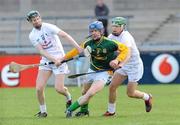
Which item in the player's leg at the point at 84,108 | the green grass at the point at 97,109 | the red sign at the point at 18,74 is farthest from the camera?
the red sign at the point at 18,74

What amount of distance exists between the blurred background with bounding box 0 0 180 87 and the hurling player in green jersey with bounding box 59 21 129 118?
11.0 m

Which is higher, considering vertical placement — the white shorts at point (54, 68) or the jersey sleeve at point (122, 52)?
the jersey sleeve at point (122, 52)

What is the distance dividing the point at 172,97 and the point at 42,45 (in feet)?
20.5

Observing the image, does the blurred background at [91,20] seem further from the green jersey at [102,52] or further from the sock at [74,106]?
the sock at [74,106]

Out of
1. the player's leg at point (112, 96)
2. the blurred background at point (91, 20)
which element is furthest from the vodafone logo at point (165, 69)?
the player's leg at point (112, 96)

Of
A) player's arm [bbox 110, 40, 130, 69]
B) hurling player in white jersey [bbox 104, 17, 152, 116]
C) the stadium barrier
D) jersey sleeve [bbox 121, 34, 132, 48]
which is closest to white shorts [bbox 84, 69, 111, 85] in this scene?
player's arm [bbox 110, 40, 130, 69]

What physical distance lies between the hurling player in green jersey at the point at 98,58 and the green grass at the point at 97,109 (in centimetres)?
46

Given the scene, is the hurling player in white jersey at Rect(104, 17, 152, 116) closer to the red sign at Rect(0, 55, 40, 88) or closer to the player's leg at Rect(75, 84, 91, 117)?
the player's leg at Rect(75, 84, 91, 117)

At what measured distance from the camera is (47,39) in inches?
622

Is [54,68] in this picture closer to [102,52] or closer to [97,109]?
[102,52]

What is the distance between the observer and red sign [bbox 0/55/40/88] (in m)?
25.8

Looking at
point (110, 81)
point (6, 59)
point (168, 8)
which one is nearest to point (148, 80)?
point (6, 59)

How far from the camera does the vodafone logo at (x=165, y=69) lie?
86.0 feet

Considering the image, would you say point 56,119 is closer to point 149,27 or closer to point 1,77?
point 1,77
